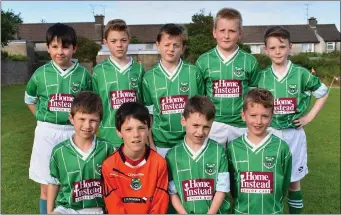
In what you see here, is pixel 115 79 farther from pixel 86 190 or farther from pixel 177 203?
pixel 177 203

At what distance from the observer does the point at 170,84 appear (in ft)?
12.9

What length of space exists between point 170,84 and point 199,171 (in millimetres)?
952

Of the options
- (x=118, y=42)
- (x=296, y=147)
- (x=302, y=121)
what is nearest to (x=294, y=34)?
(x=296, y=147)

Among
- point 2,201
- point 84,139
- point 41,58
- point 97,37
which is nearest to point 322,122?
point 2,201

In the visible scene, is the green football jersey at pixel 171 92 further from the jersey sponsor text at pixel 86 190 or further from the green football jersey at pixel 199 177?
the jersey sponsor text at pixel 86 190

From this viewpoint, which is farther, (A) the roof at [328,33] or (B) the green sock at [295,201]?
(A) the roof at [328,33]

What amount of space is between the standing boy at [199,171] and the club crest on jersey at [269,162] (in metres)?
0.30

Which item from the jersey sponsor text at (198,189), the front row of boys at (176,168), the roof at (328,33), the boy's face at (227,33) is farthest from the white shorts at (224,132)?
the roof at (328,33)

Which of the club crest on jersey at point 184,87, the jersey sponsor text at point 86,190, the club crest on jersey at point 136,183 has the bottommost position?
the jersey sponsor text at point 86,190

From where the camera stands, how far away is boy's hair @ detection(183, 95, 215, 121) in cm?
330

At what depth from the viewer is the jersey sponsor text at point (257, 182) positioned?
3.31 m

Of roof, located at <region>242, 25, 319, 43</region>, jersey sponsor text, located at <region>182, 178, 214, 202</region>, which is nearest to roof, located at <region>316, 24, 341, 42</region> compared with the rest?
roof, located at <region>242, 25, 319, 43</region>

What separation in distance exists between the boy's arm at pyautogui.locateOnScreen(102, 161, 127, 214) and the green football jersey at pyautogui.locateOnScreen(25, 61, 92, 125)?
92 cm

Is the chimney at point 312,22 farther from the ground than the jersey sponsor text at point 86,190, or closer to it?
farther from the ground
